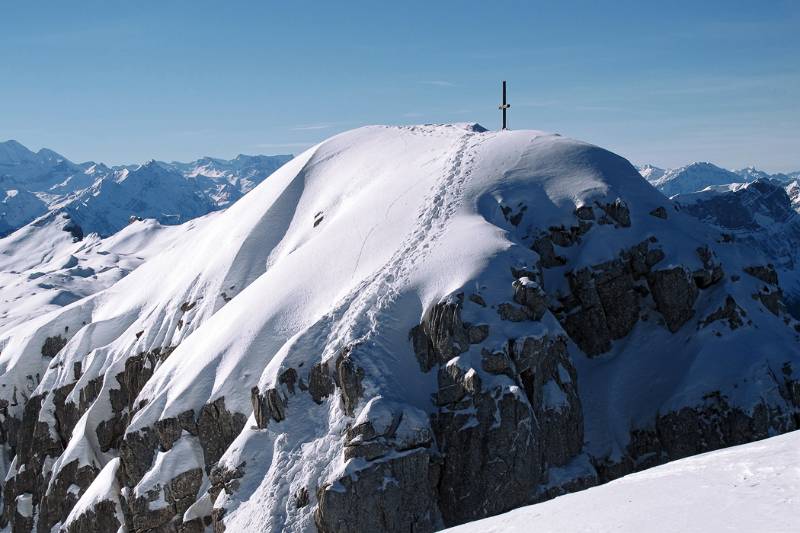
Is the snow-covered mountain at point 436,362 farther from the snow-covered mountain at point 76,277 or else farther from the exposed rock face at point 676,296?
the snow-covered mountain at point 76,277

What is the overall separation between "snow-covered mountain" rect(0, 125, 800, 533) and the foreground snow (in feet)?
57.8

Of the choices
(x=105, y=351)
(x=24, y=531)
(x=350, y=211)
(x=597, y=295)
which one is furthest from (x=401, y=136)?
(x=24, y=531)

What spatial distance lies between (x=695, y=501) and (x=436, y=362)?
2505 centimetres

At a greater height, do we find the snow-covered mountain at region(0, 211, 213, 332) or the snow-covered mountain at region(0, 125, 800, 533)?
the snow-covered mountain at region(0, 125, 800, 533)

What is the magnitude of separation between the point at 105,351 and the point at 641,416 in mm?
46087

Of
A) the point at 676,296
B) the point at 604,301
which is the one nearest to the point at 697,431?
the point at 676,296

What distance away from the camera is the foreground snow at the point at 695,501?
15617 mm

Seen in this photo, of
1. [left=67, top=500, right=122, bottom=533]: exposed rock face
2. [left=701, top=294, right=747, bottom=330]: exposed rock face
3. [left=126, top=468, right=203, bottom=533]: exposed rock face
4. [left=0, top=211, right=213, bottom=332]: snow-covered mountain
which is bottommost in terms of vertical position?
[left=0, top=211, right=213, bottom=332]: snow-covered mountain

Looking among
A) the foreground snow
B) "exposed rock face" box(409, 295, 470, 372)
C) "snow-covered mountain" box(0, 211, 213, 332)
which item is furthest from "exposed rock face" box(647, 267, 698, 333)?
"snow-covered mountain" box(0, 211, 213, 332)

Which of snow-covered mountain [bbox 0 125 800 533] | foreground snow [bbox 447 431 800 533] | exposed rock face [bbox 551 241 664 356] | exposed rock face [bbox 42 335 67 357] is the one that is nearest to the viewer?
foreground snow [bbox 447 431 800 533]

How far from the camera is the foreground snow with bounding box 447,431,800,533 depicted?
15.6 meters

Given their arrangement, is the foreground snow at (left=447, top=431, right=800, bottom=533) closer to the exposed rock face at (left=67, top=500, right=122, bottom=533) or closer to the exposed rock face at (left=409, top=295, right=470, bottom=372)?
the exposed rock face at (left=409, top=295, right=470, bottom=372)

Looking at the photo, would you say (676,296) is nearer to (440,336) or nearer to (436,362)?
(440,336)

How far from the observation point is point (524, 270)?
44.3 m
